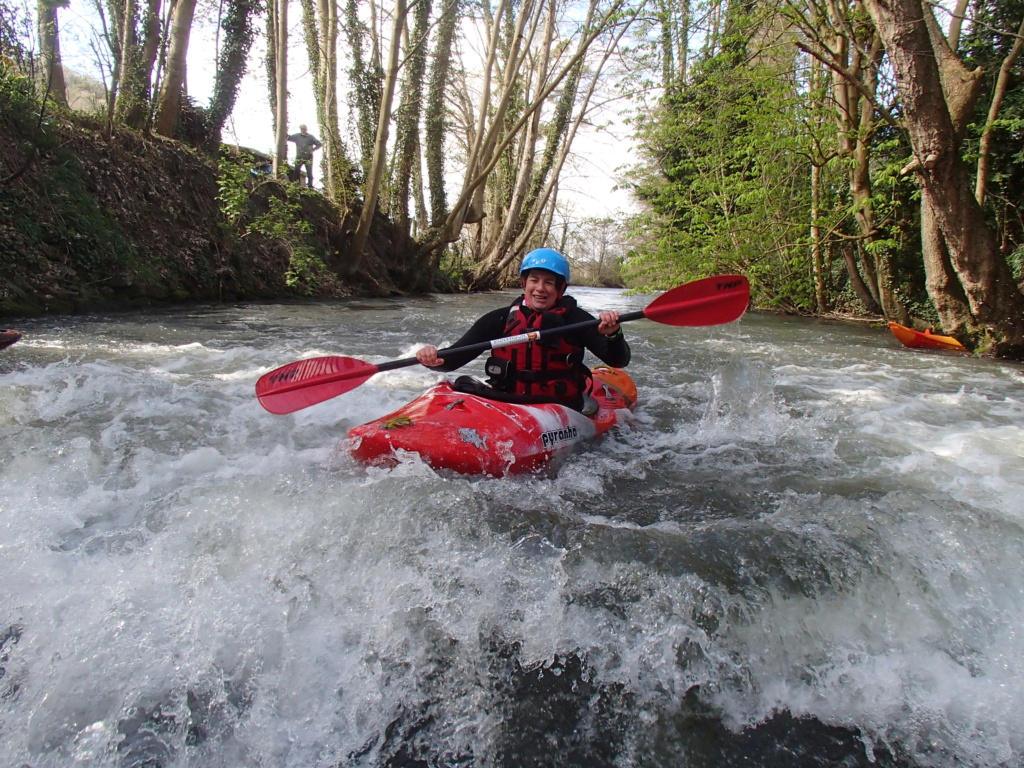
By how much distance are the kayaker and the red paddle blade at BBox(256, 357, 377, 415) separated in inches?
15.1

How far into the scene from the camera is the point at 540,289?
11.0 ft

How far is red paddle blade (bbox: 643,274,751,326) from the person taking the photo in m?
3.68

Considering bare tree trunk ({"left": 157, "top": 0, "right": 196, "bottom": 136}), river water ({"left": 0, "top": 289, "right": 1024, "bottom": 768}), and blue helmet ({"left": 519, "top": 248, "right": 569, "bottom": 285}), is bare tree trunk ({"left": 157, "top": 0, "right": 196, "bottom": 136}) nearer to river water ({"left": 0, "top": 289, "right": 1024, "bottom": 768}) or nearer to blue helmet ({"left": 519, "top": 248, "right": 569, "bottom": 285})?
river water ({"left": 0, "top": 289, "right": 1024, "bottom": 768})

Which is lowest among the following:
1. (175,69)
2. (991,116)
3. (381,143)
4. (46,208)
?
(46,208)

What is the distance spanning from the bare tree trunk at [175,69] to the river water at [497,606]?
8.16m

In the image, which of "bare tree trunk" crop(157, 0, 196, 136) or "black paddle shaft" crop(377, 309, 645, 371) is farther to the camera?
"bare tree trunk" crop(157, 0, 196, 136)

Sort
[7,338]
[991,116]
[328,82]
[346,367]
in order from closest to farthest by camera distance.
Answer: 1. [346,367]
2. [7,338]
3. [991,116]
4. [328,82]

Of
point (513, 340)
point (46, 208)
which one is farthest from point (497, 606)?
point (46, 208)

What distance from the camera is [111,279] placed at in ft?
22.9

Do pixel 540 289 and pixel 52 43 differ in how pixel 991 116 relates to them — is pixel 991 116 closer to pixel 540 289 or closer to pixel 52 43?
pixel 540 289

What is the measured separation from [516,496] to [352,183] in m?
11.5

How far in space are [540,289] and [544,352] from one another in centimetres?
36

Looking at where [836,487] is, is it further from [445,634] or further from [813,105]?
[813,105]

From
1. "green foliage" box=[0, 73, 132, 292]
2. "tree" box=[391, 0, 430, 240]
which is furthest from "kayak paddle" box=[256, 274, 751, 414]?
"tree" box=[391, 0, 430, 240]
